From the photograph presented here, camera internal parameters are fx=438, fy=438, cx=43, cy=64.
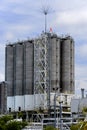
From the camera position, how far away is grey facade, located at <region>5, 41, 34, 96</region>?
145 metres

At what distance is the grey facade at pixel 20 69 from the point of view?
145 metres

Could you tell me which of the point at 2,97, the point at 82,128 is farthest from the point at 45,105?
the point at 82,128

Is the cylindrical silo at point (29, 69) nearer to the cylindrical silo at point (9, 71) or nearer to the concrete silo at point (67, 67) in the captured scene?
the cylindrical silo at point (9, 71)

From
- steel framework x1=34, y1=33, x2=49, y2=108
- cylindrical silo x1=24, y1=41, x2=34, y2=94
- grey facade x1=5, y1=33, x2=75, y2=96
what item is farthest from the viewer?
cylindrical silo x1=24, y1=41, x2=34, y2=94

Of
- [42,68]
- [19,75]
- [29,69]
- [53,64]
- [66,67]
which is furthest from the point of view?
[19,75]

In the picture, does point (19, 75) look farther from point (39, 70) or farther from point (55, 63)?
point (55, 63)

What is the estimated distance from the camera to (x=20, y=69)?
147m

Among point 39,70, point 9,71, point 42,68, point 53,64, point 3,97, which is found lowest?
point 3,97

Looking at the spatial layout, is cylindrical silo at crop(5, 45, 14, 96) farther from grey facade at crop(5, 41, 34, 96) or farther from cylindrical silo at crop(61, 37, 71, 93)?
cylindrical silo at crop(61, 37, 71, 93)

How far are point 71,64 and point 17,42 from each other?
70.9 feet

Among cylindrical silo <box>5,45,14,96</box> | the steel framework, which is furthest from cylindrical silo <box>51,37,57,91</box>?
cylindrical silo <box>5,45,14,96</box>

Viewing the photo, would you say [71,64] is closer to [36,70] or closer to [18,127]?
[36,70]

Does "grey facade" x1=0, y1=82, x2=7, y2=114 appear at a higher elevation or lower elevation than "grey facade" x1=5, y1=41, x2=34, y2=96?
lower

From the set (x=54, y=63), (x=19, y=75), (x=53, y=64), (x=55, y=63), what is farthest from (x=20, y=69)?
(x=55, y=63)
